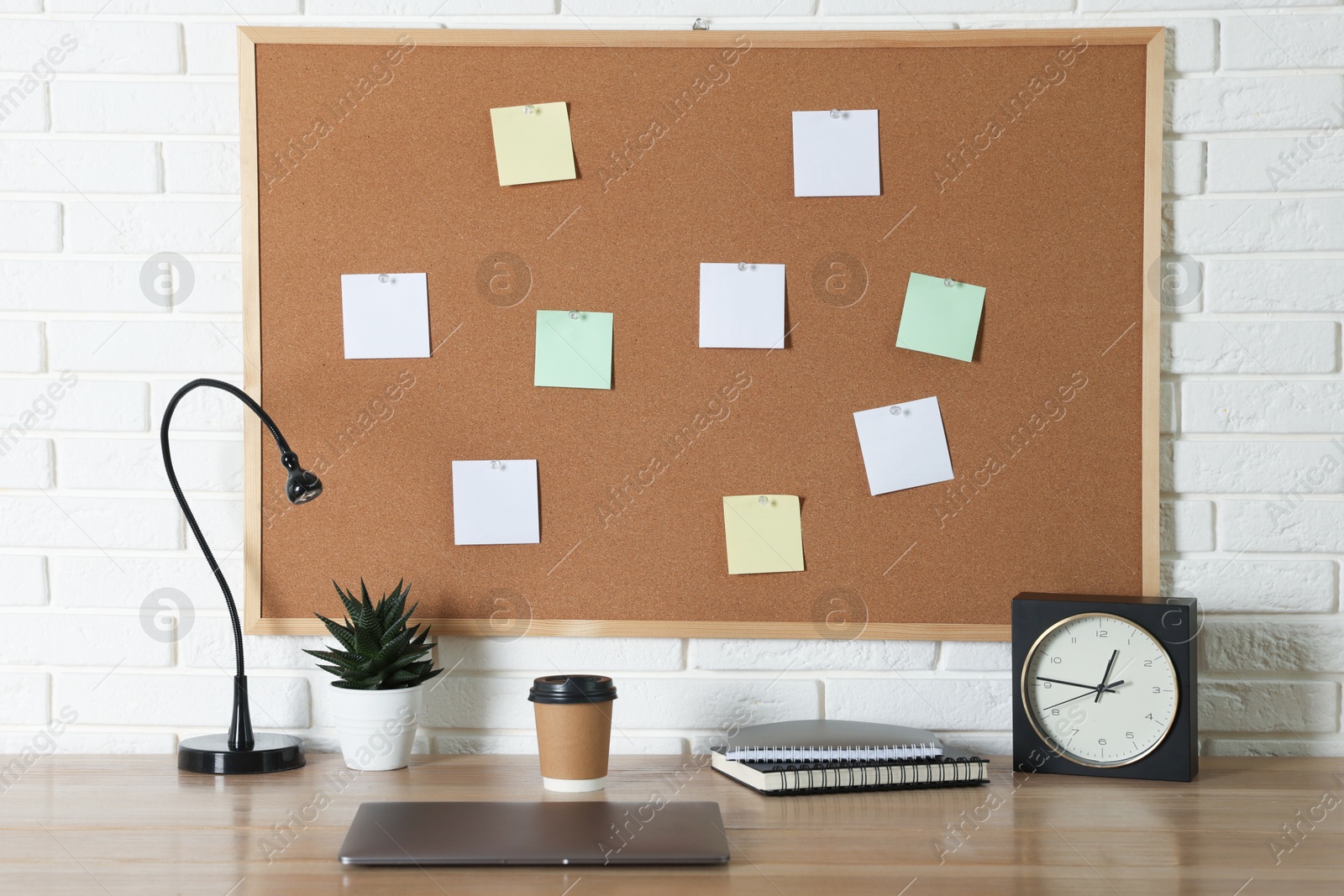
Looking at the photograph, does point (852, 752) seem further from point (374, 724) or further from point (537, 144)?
point (537, 144)

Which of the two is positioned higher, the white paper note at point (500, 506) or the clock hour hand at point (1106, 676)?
the white paper note at point (500, 506)

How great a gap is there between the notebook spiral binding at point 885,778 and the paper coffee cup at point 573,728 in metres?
0.19

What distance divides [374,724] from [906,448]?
720 mm

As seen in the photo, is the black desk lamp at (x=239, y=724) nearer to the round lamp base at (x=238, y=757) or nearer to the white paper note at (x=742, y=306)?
the round lamp base at (x=238, y=757)

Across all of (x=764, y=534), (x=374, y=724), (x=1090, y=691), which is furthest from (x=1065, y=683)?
(x=374, y=724)

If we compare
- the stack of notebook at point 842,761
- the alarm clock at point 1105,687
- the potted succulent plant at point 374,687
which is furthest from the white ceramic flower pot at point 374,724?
the alarm clock at point 1105,687

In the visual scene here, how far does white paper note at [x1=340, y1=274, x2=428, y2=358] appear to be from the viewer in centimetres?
123

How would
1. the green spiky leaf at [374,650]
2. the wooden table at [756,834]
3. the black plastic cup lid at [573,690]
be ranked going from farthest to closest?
the green spiky leaf at [374,650] → the black plastic cup lid at [573,690] → the wooden table at [756,834]

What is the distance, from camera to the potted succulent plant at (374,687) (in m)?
1.12

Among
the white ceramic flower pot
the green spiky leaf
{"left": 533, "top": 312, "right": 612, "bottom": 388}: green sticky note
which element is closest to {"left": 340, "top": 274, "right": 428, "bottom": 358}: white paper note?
{"left": 533, "top": 312, "right": 612, "bottom": 388}: green sticky note

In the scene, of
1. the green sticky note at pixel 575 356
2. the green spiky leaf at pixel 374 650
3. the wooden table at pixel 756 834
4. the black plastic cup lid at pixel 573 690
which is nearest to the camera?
the wooden table at pixel 756 834

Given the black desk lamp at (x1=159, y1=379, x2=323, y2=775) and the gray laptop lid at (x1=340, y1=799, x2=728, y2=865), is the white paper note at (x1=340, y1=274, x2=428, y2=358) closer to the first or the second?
the black desk lamp at (x1=159, y1=379, x2=323, y2=775)

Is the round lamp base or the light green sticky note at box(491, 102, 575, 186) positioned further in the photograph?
the light green sticky note at box(491, 102, 575, 186)

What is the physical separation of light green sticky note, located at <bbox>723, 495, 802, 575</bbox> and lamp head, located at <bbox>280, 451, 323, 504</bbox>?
1.63 ft
